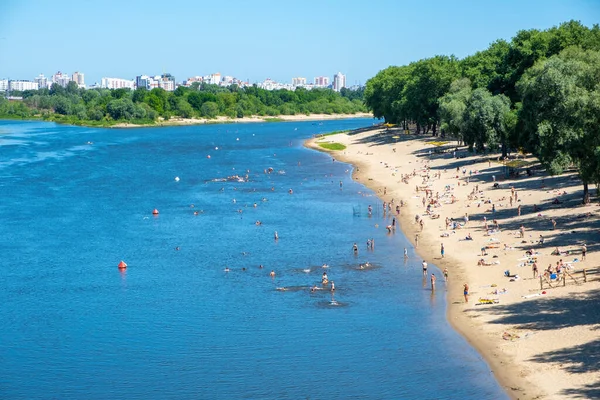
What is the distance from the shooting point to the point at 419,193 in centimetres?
9125

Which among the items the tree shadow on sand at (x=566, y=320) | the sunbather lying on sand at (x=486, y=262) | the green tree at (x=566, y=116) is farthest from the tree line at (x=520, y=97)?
the tree shadow on sand at (x=566, y=320)

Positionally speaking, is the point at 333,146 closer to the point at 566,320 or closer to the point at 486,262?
the point at 486,262

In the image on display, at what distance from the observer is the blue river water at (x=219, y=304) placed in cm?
4047

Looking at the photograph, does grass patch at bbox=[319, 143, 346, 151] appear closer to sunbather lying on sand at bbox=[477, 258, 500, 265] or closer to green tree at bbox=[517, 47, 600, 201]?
green tree at bbox=[517, 47, 600, 201]

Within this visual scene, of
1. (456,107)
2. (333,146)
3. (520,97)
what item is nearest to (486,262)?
(520,97)

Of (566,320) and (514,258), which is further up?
(514,258)

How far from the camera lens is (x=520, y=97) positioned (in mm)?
105188

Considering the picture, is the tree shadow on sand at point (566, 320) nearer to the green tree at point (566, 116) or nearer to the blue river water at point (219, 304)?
the blue river water at point (219, 304)

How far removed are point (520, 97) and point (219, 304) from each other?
216 feet

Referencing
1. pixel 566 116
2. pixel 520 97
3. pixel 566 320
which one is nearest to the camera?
pixel 566 320

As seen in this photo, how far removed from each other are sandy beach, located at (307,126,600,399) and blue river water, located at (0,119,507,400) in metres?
1.84

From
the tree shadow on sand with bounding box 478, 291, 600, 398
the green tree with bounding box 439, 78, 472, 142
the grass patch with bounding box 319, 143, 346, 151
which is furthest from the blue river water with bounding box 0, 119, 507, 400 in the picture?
the grass patch with bounding box 319, 143, 346, 151

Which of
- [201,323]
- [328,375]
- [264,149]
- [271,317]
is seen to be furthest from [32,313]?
[264,149]

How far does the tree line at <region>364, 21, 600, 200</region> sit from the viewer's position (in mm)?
63656
